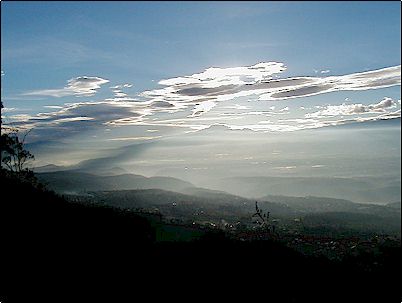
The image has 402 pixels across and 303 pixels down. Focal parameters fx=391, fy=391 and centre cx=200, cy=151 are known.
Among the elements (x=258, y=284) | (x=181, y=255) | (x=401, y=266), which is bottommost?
(x=401, y=266)

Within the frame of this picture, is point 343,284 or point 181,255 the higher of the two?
point 181,255

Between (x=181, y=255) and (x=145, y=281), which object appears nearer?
(x=145, y=281)

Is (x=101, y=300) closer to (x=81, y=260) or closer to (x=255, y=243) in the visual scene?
(x=81, y=260)

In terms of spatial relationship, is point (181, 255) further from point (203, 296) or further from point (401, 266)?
point (401, 266)

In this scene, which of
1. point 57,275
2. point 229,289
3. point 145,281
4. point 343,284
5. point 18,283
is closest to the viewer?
point 18,283

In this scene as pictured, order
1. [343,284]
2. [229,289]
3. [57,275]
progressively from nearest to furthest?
[57,275]
[229,289]
[343,284]

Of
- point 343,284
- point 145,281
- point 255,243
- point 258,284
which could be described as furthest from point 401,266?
point 145,281
